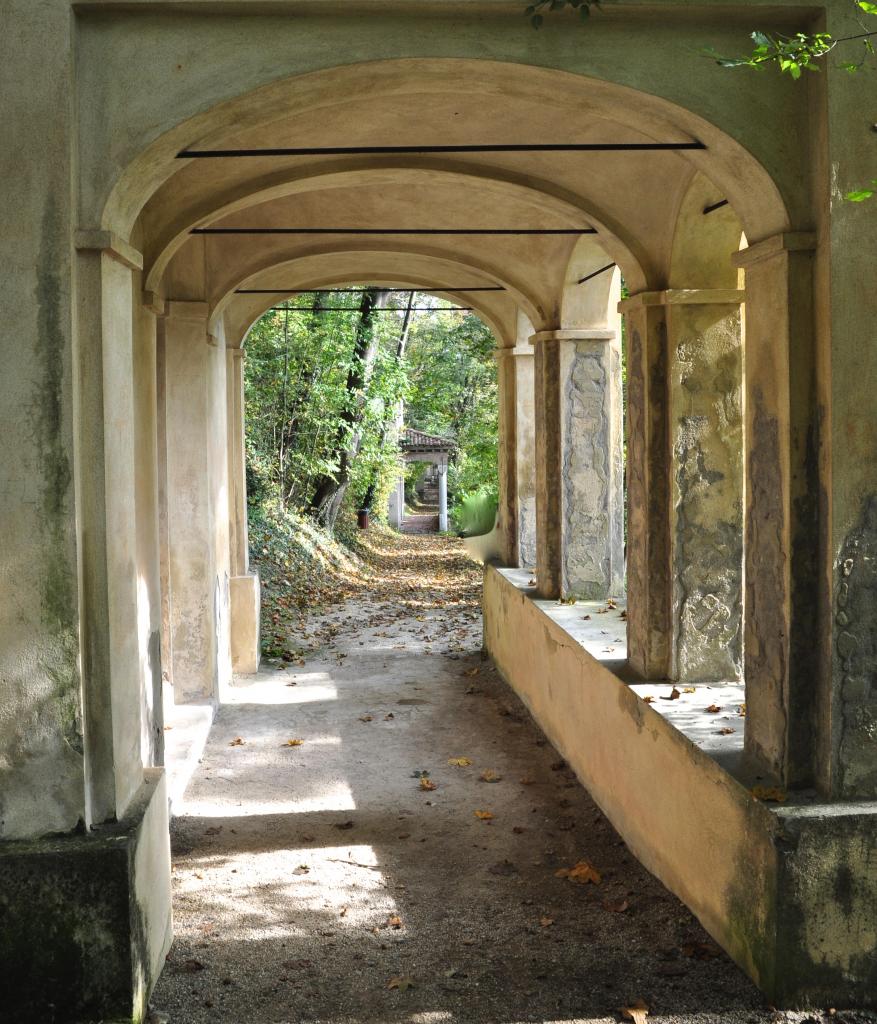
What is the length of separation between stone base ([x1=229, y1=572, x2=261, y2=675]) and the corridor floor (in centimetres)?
111

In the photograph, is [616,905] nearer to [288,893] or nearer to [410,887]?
[410,887]

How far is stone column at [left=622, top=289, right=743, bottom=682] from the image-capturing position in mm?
6652

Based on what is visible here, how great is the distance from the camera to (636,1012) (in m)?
4.47

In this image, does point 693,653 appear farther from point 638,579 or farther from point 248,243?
point 248,243

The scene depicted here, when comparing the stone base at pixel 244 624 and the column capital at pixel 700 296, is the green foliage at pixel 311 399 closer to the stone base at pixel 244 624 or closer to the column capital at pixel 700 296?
the stone base at pixel 244 624

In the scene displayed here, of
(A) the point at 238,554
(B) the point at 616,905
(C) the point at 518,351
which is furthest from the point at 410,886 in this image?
(C) the point at 518,351

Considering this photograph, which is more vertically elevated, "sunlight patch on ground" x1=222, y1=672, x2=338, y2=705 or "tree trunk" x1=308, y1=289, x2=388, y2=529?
"tree trunk" x1=308, y1=289, x2=388, y2=529

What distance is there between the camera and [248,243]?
967cm

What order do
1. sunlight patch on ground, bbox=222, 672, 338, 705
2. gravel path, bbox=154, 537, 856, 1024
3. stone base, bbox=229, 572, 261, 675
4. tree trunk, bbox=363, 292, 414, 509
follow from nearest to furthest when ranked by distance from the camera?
gravel path, bbox=154, 537, 856, 1024
sunlight patch on ground, bbox=222, 672, 338, 705
stone base, bbox=229, 572, 261, 675
tree trunk, bbox=363, 292, 414, 509

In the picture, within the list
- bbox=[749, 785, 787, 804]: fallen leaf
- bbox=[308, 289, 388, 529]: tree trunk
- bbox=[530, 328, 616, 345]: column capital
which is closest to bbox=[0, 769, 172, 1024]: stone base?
bbox=[749, 785, 787, 804]: fallen leaf

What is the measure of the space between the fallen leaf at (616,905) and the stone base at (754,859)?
27cm

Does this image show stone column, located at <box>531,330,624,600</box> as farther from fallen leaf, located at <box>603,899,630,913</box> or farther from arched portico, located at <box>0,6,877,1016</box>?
fallen leaf, located at <box>603,899,630,913</box>

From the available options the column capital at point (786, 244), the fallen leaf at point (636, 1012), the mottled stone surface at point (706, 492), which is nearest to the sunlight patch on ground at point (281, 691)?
the mottled stone surface at point (706, 492)

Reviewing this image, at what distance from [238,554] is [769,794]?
8.52m
